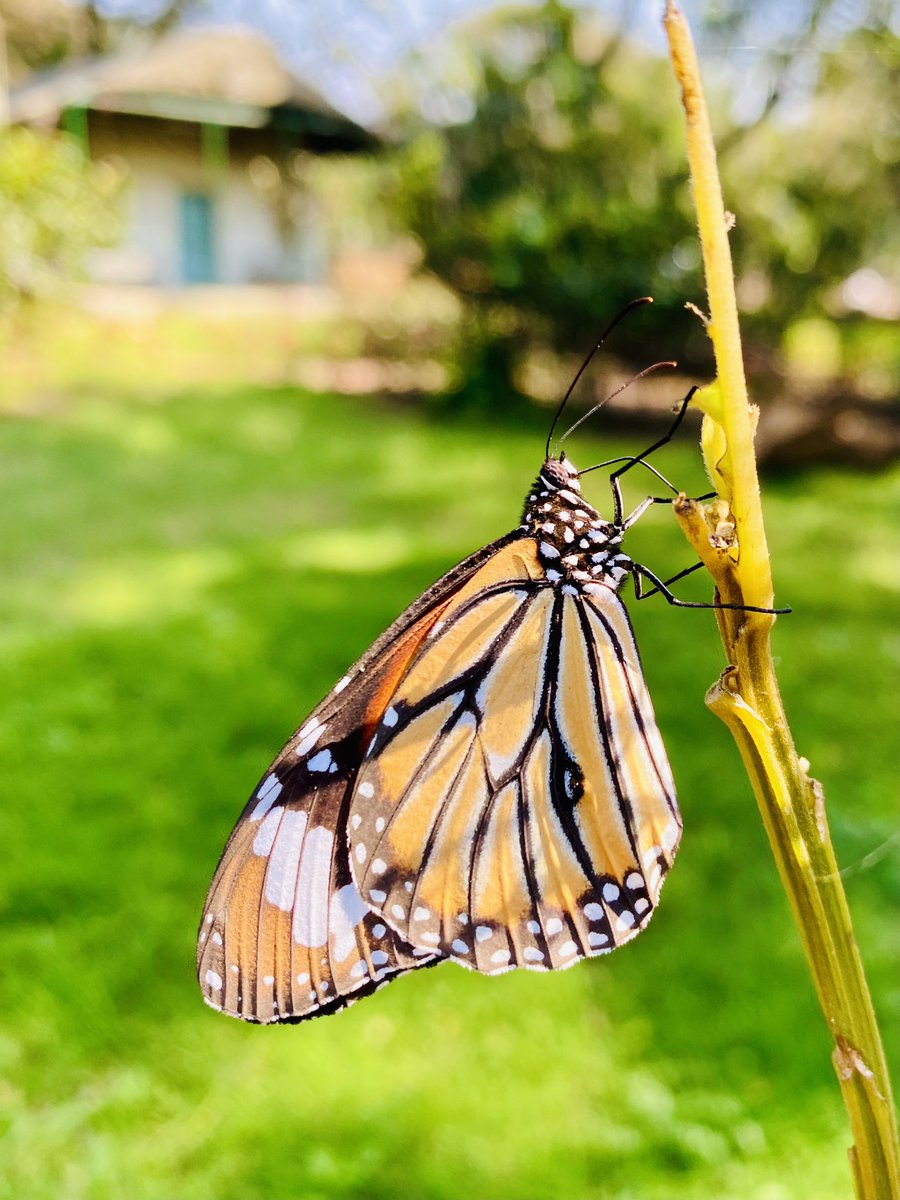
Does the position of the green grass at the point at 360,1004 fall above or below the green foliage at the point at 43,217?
below

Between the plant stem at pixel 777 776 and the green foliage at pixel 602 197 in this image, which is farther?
the green foliage at pixel 602 197

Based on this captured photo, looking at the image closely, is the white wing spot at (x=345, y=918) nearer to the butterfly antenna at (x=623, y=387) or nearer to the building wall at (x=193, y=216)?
the butterfly antenna at (x=623, y=387)

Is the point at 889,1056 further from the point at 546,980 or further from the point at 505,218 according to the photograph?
the point at 505,218

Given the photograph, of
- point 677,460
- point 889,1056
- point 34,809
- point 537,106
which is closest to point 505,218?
point 537,106

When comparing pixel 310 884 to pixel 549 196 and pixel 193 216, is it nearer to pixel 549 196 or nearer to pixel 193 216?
pixel 549 196

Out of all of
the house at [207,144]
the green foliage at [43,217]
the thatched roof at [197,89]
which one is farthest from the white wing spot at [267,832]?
the thatched roof at [197,89]

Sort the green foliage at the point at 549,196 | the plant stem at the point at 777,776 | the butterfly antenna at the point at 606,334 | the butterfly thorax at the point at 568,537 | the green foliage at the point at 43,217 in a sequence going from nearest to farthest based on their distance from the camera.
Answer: the plant stem at the point at 777,776, the butterfly antenna at the point at 606,334, the butterfly thorax at the point at 568,537, the green foliage at the point at 43,217, the green foliage at the point at 549,196
